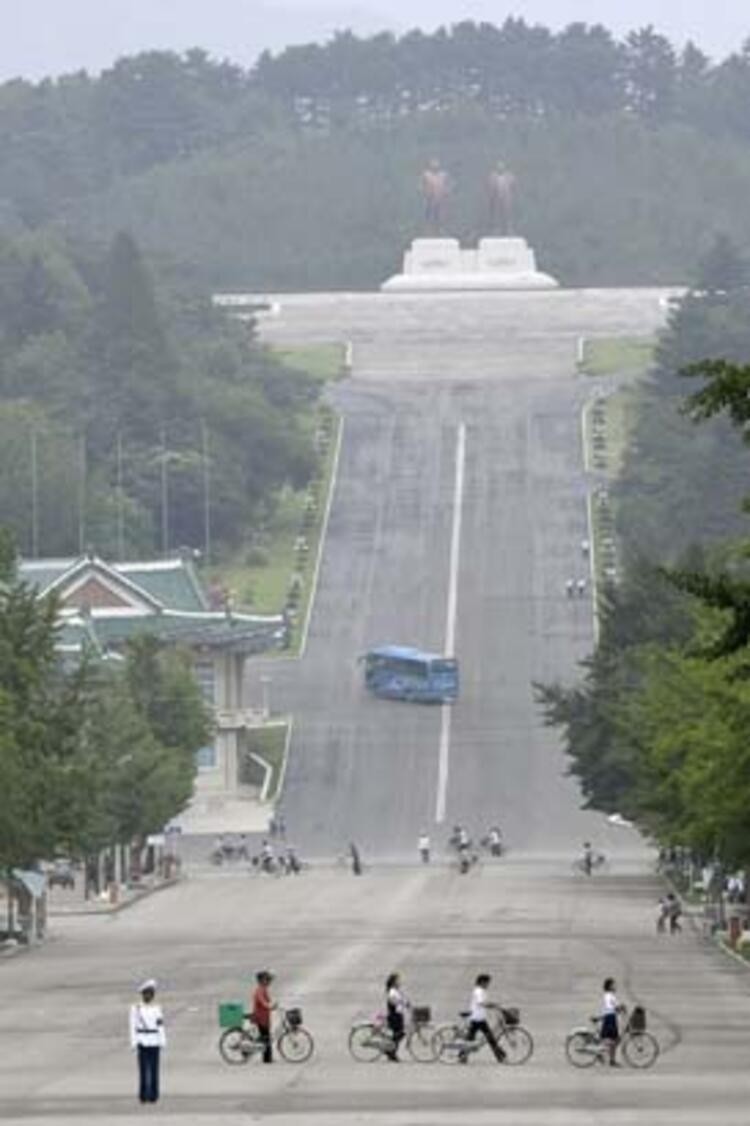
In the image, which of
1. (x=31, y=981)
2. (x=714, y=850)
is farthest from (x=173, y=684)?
(x=31, y=981)

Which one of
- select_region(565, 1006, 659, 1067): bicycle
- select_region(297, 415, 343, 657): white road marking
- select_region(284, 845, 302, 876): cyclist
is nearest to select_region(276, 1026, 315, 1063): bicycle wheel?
select_region(565, 1006, 659, 1067): bicycle

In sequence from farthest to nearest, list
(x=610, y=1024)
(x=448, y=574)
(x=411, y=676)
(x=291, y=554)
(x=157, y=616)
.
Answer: (x=291, y=554) < (x=448, y=574) < (x=157, y=616) < (x=411, y=676) < (x=610, y=1024)

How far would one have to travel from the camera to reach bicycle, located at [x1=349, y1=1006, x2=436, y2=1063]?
144 ft

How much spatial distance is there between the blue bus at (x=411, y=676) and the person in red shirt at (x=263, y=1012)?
256 ft

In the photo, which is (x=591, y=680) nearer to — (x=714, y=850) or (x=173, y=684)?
(x=173, y=684)

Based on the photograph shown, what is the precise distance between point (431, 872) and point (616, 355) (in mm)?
90435

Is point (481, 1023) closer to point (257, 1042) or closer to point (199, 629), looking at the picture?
point (257, 1042)

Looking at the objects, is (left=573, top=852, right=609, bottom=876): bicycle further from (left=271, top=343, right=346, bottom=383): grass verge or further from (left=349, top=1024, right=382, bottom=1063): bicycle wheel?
(left=271, top=343, right=346, bottom=383): grass verge

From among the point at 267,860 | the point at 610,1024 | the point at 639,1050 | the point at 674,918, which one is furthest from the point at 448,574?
the point at 610,1024

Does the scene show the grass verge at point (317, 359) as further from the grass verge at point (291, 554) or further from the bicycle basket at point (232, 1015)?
the bicycle basket at point (232, 1015)

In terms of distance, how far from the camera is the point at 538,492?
500ft

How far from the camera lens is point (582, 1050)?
43.6 meters

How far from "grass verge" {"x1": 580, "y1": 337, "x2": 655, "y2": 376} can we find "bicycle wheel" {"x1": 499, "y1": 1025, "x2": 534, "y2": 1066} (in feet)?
432

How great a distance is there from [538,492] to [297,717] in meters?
31.5
